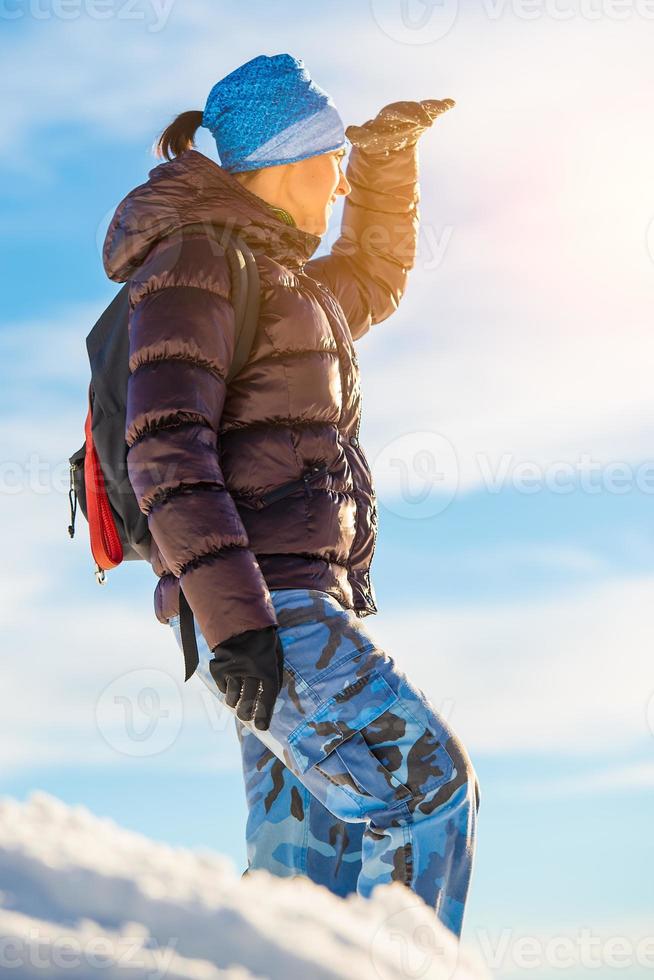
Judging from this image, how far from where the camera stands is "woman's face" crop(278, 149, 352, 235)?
3.76 metres

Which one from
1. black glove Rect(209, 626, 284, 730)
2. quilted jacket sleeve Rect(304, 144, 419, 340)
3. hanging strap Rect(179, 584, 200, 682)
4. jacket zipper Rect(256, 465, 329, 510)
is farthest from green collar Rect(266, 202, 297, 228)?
black glove Rect(209, 626, 284, 730)

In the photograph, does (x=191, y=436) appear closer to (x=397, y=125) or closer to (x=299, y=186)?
(x=299, y=186)

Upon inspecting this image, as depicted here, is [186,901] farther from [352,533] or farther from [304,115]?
[304,115]

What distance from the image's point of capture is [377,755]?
313 cm

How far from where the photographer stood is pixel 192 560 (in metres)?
3.11

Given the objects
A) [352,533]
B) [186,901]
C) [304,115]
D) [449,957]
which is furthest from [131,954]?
[304,115]

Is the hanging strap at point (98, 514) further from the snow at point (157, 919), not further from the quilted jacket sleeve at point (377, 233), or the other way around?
the quilted jacket sleeve at point (377, 233)

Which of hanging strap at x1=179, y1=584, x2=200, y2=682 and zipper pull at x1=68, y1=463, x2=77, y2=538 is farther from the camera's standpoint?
zipper pull at x1=68, y1=463, x2=77, y2=538

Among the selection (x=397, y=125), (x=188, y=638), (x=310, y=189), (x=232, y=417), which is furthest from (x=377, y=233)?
(x=188, y=638)

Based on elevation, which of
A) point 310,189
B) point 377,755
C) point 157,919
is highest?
point 310,189

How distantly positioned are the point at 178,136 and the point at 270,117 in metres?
0.37

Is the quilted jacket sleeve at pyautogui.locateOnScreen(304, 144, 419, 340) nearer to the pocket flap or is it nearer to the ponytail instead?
the ponytail

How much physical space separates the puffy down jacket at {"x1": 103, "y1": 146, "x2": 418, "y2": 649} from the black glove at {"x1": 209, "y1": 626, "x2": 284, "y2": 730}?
1.5 inches

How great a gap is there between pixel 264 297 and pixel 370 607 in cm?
98
